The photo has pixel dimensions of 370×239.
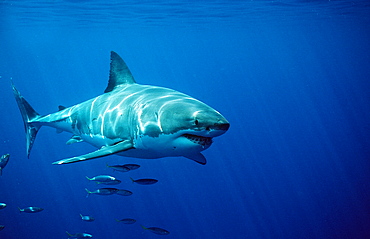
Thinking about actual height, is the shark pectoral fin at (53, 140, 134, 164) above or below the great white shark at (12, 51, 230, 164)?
below

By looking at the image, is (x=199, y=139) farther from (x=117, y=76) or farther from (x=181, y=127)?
(x=117, y=76)

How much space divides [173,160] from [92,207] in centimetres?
908

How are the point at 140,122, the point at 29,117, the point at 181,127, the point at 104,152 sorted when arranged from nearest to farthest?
the point at 181,127
the point at 104,152
the point at 140,122
the point at 29,117

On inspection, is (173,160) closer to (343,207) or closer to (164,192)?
(164,192)

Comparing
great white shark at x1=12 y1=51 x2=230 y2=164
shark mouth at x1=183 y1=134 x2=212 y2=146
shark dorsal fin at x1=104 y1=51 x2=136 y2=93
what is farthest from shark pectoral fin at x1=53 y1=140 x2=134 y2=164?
shark dorsal fin at x1=104 y1=51 x2=136 y2=93

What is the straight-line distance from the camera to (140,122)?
14.8 ft

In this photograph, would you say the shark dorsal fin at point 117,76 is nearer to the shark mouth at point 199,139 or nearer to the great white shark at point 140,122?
the great white shark at point 140,122

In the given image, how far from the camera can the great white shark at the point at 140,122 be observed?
372cm

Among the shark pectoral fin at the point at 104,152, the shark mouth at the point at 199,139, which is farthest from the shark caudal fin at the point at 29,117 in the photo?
the shark mouth at the point at 199,139

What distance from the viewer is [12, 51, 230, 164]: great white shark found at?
372 centimetres

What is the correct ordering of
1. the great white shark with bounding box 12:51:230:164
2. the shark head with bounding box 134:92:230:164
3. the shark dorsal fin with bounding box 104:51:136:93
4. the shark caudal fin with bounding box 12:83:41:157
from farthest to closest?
the shark caudal fin with bounding box 12:83:41:157 → the shark dorsal fin with bounding box 104:51:136:93 → the great white shark with bounding box 12:51:230:164 → the shark head with bounding box 134:92:230:164

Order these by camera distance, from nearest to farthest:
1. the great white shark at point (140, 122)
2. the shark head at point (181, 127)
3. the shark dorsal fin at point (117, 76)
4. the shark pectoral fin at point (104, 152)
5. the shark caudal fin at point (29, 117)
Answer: the shark head at point (181, 127) → the great white shark at point (140, 122) → the shark pectoral fin at point (104, 152) → the shark dorsal fin at point (117, 76) → the shark caudal fin at point (29, 117)

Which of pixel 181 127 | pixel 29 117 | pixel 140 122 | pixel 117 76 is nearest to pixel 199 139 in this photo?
pixel 181 127

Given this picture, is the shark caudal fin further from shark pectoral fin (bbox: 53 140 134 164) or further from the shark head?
the shark head
